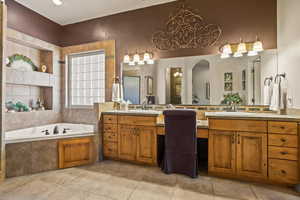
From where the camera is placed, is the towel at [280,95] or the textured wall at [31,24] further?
the textured wall at [31,24]

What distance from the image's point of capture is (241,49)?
263 cm

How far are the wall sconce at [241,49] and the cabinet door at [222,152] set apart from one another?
1326 millimetres

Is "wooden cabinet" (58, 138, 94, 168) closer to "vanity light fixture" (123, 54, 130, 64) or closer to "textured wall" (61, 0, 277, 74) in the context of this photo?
"vanity light fixture" (123, 54, 130, 64)

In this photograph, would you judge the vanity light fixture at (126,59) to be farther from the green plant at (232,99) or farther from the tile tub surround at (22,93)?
the tile tub surround at (22,93)

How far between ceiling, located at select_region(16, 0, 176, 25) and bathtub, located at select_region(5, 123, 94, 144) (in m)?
2.42

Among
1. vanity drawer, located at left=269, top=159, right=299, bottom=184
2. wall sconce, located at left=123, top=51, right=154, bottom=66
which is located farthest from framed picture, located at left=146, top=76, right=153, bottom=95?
vanity drawer, located at left=269, top=159, right=299, bottom=184

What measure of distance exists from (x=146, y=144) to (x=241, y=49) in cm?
213

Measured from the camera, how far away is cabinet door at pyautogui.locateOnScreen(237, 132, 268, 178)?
205 centimetres

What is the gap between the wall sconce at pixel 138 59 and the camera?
3256 mm

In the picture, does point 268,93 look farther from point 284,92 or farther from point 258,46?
point 258,46

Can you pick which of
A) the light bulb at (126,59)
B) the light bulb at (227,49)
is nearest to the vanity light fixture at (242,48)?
the light bulb at (227,49)

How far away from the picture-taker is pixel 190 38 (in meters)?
3.00

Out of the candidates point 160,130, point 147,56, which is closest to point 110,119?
point 160,130

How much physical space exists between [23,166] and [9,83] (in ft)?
5.55
